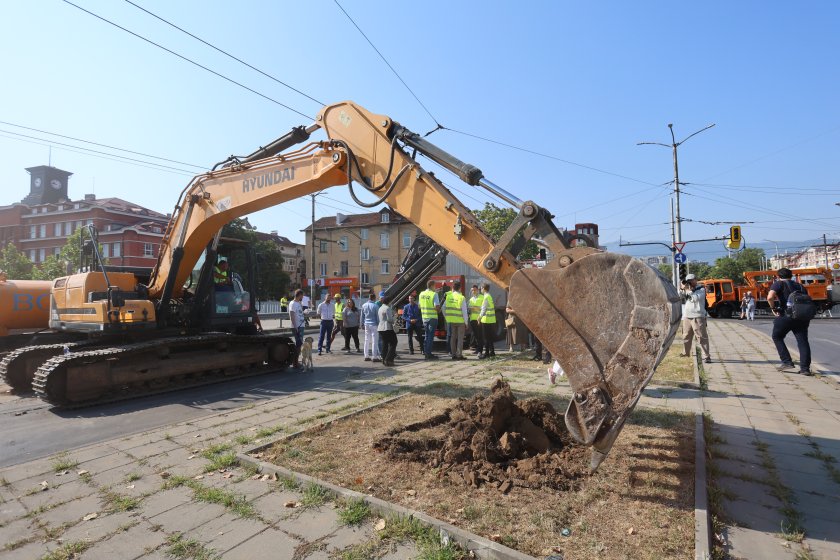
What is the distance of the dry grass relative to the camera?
2.98 metres

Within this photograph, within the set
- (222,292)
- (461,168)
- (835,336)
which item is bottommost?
(835,336)

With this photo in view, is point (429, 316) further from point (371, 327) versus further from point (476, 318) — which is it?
point (371, 327)

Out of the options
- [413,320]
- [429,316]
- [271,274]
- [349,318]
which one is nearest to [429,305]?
[429,316]

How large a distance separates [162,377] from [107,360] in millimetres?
967

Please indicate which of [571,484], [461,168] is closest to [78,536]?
[571,484]

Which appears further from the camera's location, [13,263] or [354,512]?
[13,263]

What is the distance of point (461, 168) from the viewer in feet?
15.9

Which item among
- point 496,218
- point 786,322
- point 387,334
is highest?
point 496,218

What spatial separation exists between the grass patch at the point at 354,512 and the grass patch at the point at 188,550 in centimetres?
87

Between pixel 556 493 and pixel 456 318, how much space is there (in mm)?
8068

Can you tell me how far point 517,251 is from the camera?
4379 mm

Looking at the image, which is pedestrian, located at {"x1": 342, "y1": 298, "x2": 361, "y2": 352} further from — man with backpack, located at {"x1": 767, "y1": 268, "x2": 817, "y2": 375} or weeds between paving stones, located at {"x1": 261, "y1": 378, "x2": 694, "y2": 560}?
man with backpack, located at {"x1": 767, "y1": 268, "x2": 817, "y2": 375}

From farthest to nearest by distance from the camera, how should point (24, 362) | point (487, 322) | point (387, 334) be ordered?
point (487, 322), point (387, 334), point (24, 362)

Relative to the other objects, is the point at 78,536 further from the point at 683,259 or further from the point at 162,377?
the point at 683,259
